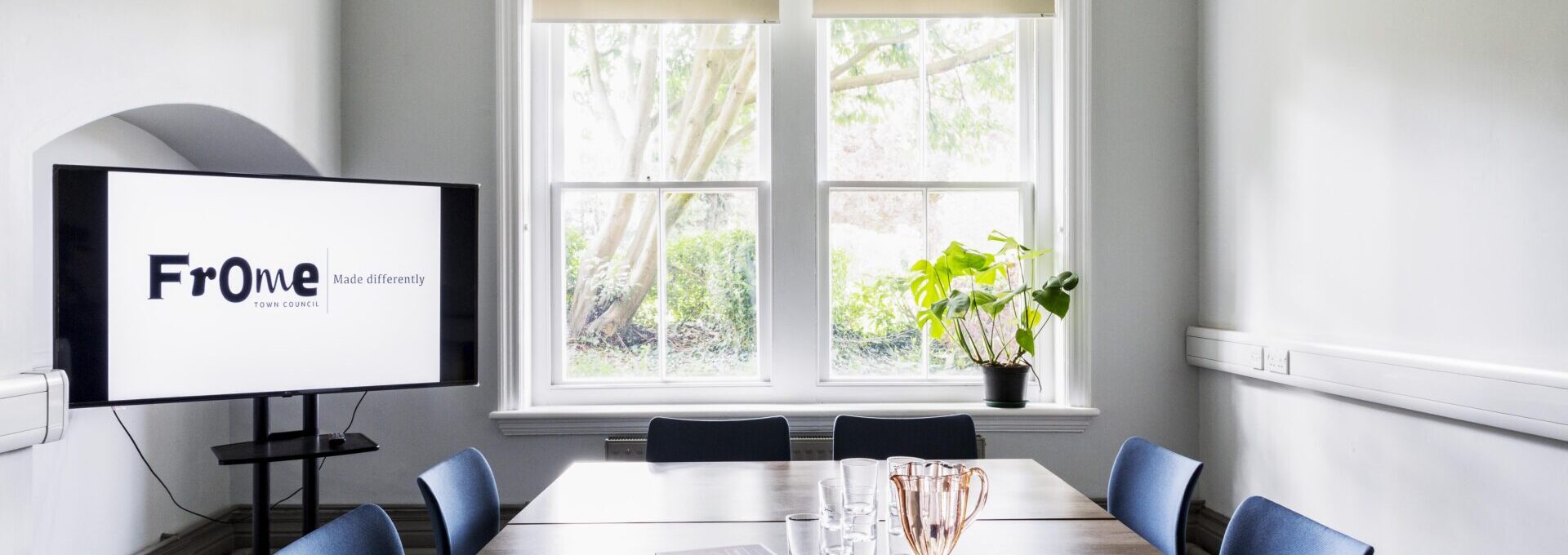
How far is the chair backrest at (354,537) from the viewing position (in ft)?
5.05

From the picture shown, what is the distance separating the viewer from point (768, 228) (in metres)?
3.74

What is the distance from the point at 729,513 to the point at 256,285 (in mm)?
1768

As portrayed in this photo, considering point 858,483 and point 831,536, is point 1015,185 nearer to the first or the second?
point 858,483

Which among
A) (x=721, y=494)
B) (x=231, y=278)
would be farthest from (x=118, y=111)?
(x=721, y=494)

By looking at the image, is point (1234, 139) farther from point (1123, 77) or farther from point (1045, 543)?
point (1045, 543)

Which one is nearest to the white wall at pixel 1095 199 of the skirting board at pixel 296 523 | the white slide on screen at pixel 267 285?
the skirting board at pixel 296 523

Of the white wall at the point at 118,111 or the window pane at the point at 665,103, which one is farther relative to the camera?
the window pane at the point at 665,103

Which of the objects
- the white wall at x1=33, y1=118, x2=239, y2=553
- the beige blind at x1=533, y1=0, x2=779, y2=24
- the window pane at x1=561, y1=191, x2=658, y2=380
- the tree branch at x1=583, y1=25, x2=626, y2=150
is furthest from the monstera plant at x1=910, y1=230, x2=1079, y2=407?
the white wall at x1=33, y1=118, x2=239, y2=553

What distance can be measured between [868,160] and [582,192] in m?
1.25

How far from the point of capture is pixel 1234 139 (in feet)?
11.2

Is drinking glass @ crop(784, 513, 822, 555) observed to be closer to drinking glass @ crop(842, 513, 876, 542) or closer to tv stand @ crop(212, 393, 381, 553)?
drinking glass @ crop(842, 513, 876, 542)

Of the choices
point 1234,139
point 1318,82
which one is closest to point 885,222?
point 1234,139

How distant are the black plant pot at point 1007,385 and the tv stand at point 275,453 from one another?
2301mm

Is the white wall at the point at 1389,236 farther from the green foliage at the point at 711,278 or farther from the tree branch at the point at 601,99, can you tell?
the tree branch at the point at 601,99
